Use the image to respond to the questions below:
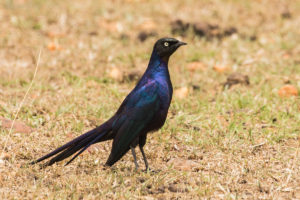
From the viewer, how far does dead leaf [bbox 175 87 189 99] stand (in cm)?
611

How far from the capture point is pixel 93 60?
23.3 ft

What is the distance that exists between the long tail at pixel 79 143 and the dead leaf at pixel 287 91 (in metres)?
2.55

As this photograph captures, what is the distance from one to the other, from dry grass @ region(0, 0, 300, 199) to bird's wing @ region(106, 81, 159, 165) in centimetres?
23

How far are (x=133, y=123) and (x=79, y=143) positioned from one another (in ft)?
1.53

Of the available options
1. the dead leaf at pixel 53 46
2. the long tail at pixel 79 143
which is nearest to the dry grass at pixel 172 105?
the dead leaf at pixel 53 46

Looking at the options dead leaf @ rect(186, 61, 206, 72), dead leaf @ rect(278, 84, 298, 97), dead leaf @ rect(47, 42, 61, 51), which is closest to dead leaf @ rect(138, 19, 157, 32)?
dead leaf @ rect(186, 61, 206, 72)

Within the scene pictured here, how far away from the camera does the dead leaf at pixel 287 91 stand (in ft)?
19.9

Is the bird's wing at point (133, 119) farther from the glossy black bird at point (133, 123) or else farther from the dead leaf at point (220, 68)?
the dead leaf at point (220, 68)

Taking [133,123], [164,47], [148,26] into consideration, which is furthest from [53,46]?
[133,123]

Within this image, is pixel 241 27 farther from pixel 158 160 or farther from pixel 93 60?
pixel 158 160

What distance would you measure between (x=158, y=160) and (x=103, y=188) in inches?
33.6

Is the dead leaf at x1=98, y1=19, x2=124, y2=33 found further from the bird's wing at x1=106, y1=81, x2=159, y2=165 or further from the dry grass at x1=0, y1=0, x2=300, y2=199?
the bird's wing at x1=106, y1=81, x2=159, y2=165

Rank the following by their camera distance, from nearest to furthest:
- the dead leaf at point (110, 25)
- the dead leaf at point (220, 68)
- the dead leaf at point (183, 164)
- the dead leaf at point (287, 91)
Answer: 1. the dead leaf at point (183, 164)
2. the dead leaf at point (287, 91)
3. the dead leaf at point (220, 68)
4. the dead leaf at point (110, 25)

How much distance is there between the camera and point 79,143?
4.26 m
